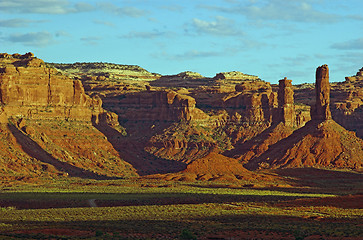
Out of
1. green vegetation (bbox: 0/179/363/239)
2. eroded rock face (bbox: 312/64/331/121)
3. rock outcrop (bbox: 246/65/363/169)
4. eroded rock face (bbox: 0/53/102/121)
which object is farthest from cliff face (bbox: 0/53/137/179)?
eroded rock face (bbox: 312/64/331/121)

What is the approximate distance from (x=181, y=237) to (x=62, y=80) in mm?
116497

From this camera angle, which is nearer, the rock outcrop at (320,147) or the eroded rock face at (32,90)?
the eroded rock face at (32,90)

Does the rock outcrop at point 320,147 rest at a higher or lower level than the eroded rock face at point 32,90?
lower

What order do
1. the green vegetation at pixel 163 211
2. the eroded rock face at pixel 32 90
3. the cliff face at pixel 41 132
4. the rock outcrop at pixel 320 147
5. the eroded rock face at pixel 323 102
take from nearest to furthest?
1. the green vegetation at pixel 163 211
2. the cliff face at pixel 41 132
3. the eroded rock face at pixel 32 90
4. the rock outcrop at pixel 320 147
5. the eroded rock face at pixel 323 102

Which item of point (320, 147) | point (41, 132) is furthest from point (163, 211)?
point (320, 147)

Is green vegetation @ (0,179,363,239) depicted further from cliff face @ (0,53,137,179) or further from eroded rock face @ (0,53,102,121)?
eroded rock face @ (0,53,102,121)

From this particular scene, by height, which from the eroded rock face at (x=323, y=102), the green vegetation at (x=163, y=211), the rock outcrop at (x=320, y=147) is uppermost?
the eroded rock face at (x=323, y=102)

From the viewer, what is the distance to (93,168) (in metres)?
188

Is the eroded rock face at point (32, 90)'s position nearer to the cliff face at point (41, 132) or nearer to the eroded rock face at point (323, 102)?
the cliff face at point (41, 132)

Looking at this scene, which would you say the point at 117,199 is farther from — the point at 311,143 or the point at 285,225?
the point at 311,143

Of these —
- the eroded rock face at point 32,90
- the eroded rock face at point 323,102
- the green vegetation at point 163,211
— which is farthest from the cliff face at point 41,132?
the eroded rock face at point 323,102

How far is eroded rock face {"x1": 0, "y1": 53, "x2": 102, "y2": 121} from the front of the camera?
186 m

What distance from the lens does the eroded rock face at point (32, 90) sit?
186375 mm

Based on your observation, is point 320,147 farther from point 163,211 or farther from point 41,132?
point 163,211
